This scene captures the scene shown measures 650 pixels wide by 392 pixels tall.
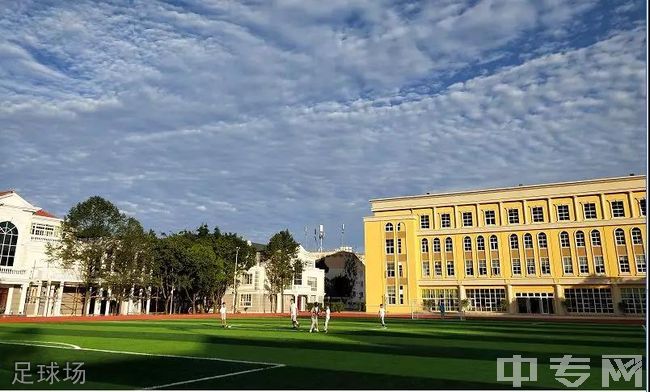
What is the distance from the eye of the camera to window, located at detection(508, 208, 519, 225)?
68.4m

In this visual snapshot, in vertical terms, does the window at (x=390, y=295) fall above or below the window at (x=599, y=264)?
below

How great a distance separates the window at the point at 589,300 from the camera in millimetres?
61344

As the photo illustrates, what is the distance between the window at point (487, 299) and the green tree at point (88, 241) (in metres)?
46.3

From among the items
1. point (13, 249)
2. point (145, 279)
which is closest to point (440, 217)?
point (145, 279)

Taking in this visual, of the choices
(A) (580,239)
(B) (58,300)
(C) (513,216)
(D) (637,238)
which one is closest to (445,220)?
(C) (513,216)

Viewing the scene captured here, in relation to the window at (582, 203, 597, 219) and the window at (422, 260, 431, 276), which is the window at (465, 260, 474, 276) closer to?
the window at (422, 260, 431, 276)

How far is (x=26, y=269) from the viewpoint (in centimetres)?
5281

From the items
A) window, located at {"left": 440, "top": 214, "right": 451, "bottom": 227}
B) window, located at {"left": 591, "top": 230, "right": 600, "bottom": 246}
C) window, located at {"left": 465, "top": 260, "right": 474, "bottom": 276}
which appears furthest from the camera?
window, located at {"left": 440, "top": 214, "right": 451, "bottom": 227}

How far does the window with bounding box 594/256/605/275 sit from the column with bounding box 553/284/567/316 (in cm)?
485

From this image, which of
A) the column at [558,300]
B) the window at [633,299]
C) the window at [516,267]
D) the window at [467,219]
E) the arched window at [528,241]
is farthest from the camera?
the window at [467,219]

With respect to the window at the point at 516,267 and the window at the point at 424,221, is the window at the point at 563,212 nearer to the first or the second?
the window at the point at 516,267

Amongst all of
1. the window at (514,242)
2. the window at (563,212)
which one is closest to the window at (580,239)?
the window at (563,212)

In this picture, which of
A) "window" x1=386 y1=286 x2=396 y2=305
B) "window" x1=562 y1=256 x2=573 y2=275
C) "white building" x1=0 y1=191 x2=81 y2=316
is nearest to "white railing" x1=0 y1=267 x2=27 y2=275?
"white building" x1=0 y1=191 x2=81 y2=316

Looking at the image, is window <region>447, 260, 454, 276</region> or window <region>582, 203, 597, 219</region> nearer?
window <region>582, 203, 597, 219</region>
